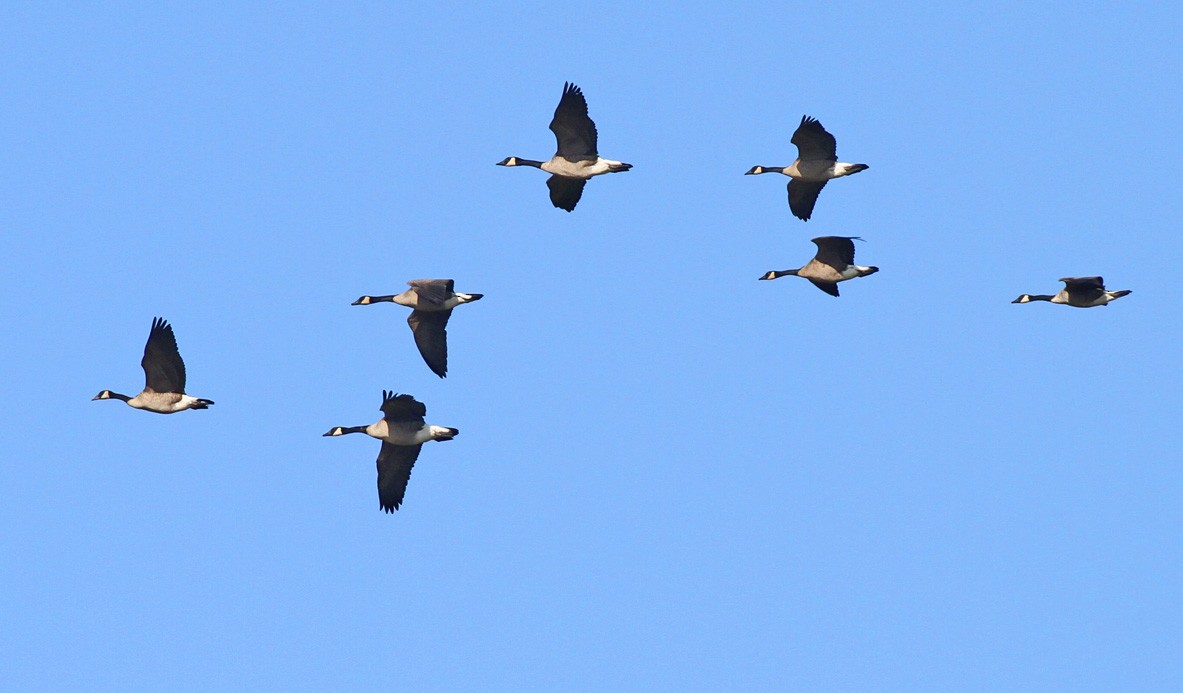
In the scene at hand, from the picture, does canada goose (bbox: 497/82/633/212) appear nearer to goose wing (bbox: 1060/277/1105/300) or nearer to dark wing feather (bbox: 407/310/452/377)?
dark wing feather (bbox: 407/310/452/377)

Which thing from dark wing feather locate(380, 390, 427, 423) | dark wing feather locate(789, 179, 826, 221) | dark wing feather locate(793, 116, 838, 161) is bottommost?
dark wing feather locate(380, 390, 427, 423)

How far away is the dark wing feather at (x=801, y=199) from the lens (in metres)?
31.0

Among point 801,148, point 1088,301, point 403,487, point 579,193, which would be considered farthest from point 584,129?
point 1088,301

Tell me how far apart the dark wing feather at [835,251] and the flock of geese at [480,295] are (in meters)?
0.02

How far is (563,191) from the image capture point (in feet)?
97.4

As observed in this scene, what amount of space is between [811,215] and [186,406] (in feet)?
35.3

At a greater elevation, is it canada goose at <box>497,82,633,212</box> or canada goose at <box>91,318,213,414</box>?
canada goose at <box>497,82,633,212</box>

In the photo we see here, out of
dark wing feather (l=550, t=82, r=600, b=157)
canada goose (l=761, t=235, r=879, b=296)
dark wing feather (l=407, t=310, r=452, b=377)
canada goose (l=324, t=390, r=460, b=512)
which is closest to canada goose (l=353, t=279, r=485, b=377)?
dark wing feather (l=407, t=310, r=452, b=377)

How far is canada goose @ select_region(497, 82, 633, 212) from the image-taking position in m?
28.3

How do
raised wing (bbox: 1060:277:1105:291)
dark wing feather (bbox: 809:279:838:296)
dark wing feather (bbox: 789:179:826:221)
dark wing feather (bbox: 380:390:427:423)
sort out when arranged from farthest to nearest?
1. dark wing feather (bbox: 789:179:826:221)
2. dark wing feather (bbox: 809:279:838:296)
3. raised wing (bbox: 1060:277:1105:291)
4. dark wing feather (bbox: 380:390:427:423)

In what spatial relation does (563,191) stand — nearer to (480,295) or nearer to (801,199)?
(480,295)

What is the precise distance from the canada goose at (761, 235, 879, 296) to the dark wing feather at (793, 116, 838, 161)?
1406 millimetres

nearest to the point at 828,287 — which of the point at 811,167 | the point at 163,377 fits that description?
the point at 811,167

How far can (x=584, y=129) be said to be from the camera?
94.0 ft
